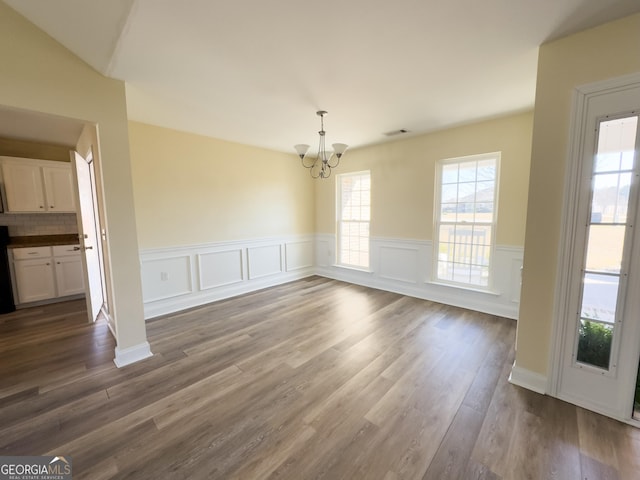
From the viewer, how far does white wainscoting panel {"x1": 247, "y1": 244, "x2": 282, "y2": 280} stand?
477cm

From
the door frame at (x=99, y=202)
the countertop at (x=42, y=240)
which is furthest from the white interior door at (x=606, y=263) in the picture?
the countertop at (x=42, y=240)

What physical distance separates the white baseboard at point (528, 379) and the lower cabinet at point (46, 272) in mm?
5964

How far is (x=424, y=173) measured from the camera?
410 centimetres

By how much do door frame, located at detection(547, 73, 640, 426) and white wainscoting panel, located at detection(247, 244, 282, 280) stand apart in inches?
162

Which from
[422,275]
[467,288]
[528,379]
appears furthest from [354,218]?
[528,379]

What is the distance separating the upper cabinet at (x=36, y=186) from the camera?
3.83 metres

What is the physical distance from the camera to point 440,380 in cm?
225

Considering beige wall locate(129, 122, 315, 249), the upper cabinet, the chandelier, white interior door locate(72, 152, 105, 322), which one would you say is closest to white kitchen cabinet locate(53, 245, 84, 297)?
the upper cabinet

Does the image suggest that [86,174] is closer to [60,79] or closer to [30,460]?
[60,79]

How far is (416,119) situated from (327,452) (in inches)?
141

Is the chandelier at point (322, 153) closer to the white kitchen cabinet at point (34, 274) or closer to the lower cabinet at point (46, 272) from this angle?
the lower cabinet at point (46, 272)

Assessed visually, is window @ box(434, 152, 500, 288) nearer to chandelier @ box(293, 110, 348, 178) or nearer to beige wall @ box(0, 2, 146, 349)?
chandelier @ box(293, 110, 348, 178)

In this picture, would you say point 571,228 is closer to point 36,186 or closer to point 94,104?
point 94,104

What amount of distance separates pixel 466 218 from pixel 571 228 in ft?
6.56
